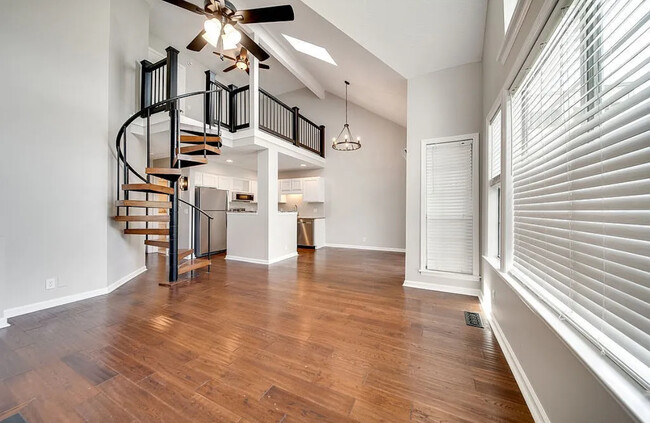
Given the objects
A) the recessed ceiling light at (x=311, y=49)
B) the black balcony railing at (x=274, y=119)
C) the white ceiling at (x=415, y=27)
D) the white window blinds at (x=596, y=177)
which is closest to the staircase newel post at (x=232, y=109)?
the black balcony railing at (x=274, y=119)

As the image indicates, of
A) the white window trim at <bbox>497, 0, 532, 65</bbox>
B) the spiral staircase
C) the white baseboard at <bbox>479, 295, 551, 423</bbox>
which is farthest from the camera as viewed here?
the spiral staircase

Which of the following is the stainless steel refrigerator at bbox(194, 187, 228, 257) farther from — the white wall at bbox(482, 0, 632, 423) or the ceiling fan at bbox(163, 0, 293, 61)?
the white wall at bbox(482, 0, 632, 423)

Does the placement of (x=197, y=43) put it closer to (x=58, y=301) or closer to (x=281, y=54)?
(x=281, y=54)

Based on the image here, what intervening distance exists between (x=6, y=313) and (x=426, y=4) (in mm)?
5299

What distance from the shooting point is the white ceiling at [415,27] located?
8.01ft

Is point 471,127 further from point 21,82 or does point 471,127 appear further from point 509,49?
point 21,82

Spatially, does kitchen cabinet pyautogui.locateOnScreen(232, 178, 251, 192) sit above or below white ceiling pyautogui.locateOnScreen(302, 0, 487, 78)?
below

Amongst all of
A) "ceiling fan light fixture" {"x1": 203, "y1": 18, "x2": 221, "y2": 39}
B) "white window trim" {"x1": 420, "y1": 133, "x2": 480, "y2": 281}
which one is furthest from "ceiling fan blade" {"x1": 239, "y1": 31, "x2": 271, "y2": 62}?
"white window trim" {"x1": 420, "y1": 133, "x2": 480, "y2": 281}

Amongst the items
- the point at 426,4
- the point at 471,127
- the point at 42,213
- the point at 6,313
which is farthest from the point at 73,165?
the point at 471,127

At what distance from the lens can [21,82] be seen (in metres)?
2.62

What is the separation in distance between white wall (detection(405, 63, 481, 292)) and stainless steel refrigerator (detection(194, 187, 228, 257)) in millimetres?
4594

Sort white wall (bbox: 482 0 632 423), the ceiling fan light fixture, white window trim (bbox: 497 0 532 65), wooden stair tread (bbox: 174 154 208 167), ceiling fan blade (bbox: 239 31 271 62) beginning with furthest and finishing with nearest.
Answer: wooden stair tread (bbox: 174 154 208 167) → ceiling fan blade (bbox: 239 31 271 62) → the ceiling fan light fixture → white window trim (bbox: 497 0 532 65) → white wall (bbox: 482 0 632 423)

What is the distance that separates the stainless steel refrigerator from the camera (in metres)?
5.77

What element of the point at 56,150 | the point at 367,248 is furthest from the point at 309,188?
the point at 56,150
